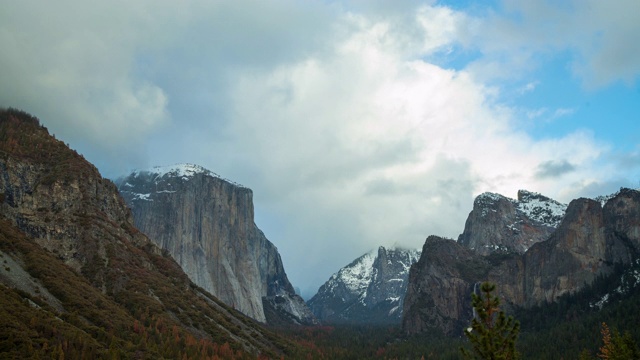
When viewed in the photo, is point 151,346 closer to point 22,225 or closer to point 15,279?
point 15,279

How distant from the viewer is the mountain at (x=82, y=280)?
90500 millimetres

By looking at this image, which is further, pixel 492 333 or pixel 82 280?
pixel 82 280

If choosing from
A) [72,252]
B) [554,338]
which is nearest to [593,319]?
[554,338]

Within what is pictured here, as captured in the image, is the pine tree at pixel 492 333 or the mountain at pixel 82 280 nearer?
the pine tree at pixel 492 333

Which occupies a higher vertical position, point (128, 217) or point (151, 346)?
point (128, 217)

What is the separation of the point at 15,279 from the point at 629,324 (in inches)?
6861

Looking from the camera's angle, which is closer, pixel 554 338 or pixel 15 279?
pixel 15 279

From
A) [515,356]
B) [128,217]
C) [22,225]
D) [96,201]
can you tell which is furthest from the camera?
[128,217]

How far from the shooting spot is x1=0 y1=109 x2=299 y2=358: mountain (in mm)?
90500

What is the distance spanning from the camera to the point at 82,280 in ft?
424

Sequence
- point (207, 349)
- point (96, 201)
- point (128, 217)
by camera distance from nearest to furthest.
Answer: point (207, 349) → point (96, 201) → point (128, 217)

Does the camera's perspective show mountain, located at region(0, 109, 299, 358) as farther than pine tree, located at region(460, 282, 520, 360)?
Yes

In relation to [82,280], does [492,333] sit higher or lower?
lower

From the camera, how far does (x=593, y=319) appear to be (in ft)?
642
